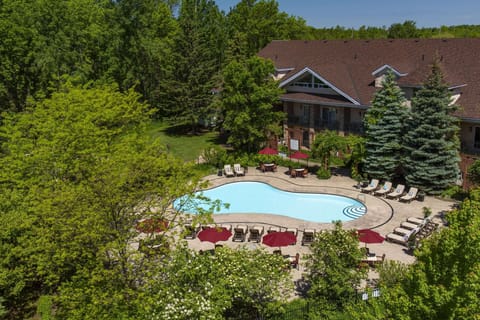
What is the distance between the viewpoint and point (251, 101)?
3666 centimetres

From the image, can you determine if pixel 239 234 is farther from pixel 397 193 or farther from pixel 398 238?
pixel 397 193

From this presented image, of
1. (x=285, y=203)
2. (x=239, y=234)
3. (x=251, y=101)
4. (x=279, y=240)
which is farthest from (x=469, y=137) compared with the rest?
(x=239, y=234)

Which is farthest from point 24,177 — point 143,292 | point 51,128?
point 143,292

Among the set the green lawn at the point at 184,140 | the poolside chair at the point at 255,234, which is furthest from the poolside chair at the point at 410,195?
the green lawn at the point at 184,140

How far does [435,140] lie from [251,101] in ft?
51.6

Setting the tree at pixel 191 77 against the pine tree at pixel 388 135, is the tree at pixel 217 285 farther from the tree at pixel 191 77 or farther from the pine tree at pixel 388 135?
the tree at pixel 191 77

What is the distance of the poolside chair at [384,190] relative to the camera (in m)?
29.1

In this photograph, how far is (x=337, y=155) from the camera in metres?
37.8

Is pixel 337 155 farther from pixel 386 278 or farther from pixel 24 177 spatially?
pixel 24 177

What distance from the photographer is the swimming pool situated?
90.3 feet

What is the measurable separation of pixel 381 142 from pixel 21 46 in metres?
36.7

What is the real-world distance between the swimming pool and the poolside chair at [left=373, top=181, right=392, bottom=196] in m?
1.80

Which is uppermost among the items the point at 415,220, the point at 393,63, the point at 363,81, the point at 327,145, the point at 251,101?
the point at 393,63

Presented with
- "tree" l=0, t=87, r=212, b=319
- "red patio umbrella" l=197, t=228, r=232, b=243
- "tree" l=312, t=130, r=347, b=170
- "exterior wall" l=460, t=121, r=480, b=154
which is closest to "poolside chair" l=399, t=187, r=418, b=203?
"exterior wall" l=460, t=121, r=480, b=154
